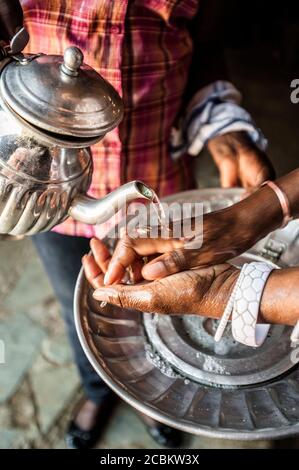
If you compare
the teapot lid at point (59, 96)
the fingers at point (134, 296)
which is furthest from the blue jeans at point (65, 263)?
the teapot lid at point (59, 96)

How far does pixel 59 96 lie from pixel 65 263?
1.97 ft

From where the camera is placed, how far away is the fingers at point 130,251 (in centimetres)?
83

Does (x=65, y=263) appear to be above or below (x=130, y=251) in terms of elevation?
below

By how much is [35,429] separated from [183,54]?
1.15m

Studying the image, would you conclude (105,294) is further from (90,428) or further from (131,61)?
(90,428)

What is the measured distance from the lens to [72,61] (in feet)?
2.19

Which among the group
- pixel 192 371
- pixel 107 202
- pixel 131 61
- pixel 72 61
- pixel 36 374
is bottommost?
pixel 36 374

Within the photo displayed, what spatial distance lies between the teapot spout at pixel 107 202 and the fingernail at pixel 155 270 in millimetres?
98

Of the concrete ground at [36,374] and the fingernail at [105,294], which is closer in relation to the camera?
the fingernail at [105,294]

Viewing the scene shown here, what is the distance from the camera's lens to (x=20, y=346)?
1778 millimetres

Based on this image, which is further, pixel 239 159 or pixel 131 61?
pixel 239 159

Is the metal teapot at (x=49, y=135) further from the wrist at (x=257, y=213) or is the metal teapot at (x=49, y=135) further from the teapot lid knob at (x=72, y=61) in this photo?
the wrist at (x=257, y=213)

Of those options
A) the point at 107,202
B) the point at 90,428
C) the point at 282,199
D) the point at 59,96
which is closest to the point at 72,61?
the point at 59,96

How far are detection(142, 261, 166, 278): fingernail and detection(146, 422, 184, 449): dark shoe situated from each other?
0.91 m
